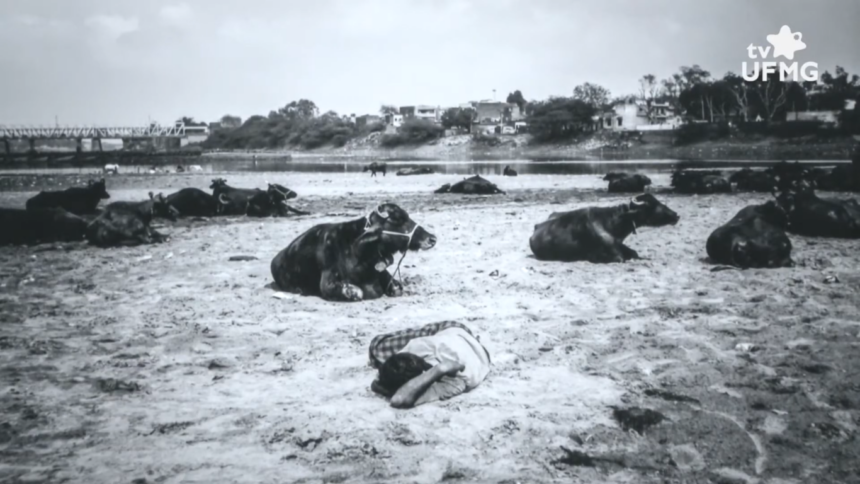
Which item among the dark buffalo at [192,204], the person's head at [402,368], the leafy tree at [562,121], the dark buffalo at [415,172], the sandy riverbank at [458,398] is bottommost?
the sandy riverbank at [458,398]

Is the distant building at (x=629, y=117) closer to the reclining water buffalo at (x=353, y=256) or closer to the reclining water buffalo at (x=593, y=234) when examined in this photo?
the reclining water buffalo at (x=593, y=234)

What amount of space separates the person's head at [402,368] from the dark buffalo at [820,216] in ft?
27.6

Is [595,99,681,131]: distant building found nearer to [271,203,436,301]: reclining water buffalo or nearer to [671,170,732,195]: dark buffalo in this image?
[671,170,732,195]: dark buffalo

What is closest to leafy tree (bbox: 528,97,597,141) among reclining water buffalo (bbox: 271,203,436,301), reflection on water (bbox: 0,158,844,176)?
reflection on water (bbox: 0,158,844,176)

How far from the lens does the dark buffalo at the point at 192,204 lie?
49.5 ft

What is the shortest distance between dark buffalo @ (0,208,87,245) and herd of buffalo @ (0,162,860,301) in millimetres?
15

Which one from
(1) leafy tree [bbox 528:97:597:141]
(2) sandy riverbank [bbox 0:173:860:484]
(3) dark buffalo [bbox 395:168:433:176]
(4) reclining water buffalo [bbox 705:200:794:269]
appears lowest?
(2) sandy riverbank [bbox 0:173:860:484]

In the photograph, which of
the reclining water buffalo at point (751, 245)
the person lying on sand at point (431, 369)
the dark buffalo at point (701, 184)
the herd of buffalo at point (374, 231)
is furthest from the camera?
the dark buffalo at point (701, 184)

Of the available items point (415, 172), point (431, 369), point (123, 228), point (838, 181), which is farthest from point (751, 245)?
point (415, 172)

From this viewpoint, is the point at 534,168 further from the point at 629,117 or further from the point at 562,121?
the point at 629,117

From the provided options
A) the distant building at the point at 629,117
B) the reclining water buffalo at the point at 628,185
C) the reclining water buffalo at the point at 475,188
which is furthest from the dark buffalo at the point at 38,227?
the distant building at the point at 629,117

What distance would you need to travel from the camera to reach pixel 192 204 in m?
15.1

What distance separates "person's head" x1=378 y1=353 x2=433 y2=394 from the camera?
4.32m

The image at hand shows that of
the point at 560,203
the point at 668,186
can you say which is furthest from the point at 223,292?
the point at 668,186
